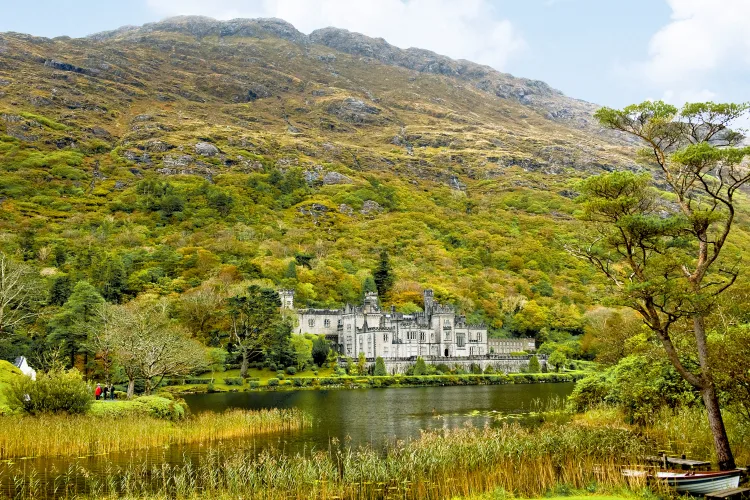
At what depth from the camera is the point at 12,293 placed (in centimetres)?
5381

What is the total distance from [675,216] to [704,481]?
7241 millimetres

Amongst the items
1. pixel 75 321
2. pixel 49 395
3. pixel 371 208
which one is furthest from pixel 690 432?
pixel 371 208

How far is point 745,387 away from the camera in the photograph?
684 inches

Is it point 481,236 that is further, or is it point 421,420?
point 481,236

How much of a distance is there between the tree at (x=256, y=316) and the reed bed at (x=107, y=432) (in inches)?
1557

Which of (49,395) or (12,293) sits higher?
(12,293)

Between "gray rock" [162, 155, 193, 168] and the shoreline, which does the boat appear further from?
"gray rock" [162, 155, 193, 168]

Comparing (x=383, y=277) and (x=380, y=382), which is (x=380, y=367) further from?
(x=383, y=277)

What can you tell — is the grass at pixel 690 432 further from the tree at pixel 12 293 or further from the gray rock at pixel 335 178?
the gray rock at pixel 335 178

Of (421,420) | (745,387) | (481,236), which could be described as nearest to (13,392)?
(421,420)

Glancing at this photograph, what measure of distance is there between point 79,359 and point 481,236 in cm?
10041

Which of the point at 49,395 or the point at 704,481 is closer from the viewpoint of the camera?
the point at 704,481

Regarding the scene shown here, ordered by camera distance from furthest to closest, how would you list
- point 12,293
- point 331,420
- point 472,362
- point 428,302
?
point 428,302
point 472,362
point 12,293
point 331,420

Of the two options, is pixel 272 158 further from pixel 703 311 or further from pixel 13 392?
pixel 703 311
